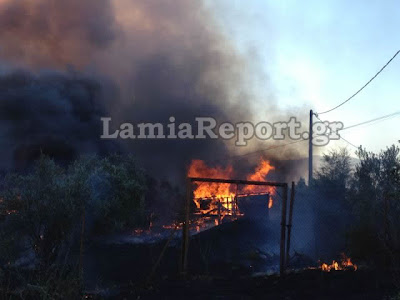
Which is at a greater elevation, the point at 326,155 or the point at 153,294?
the point at 326,155

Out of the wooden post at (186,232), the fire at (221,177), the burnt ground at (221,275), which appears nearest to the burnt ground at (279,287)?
the burnt ground at (221,275)

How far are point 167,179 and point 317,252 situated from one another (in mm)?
19467

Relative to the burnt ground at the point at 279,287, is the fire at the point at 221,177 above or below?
above

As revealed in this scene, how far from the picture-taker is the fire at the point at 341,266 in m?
10.3

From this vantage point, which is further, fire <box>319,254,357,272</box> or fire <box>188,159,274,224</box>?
fire <box>188,159,274,224</box>

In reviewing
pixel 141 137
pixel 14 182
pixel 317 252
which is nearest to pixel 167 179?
pixel 141 137

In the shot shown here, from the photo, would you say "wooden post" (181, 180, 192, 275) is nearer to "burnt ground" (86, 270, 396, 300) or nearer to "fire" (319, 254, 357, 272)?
"burnt ground" (86, 270, 396, 300)

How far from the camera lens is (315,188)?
1741 cm

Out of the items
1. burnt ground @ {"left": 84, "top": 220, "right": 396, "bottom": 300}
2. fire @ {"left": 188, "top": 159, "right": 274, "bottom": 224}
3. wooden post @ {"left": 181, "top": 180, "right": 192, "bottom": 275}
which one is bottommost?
burnt ground @ {"left": 84, "top": 220, "right": 396, "bottom": 300}

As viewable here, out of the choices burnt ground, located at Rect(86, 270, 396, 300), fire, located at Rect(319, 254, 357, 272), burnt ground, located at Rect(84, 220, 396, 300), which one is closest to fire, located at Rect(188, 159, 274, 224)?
burnt ground, located at Rect(84, 220, 396, 300)

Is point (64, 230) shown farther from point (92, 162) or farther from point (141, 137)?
point (141, 137)

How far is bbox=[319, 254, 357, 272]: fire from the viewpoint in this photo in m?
10.3

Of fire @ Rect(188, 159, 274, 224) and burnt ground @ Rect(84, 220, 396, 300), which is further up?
fire @ Rect(188, 159, 274, 224)

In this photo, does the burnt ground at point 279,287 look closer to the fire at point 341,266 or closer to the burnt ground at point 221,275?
the burnt ground at point 221,275
